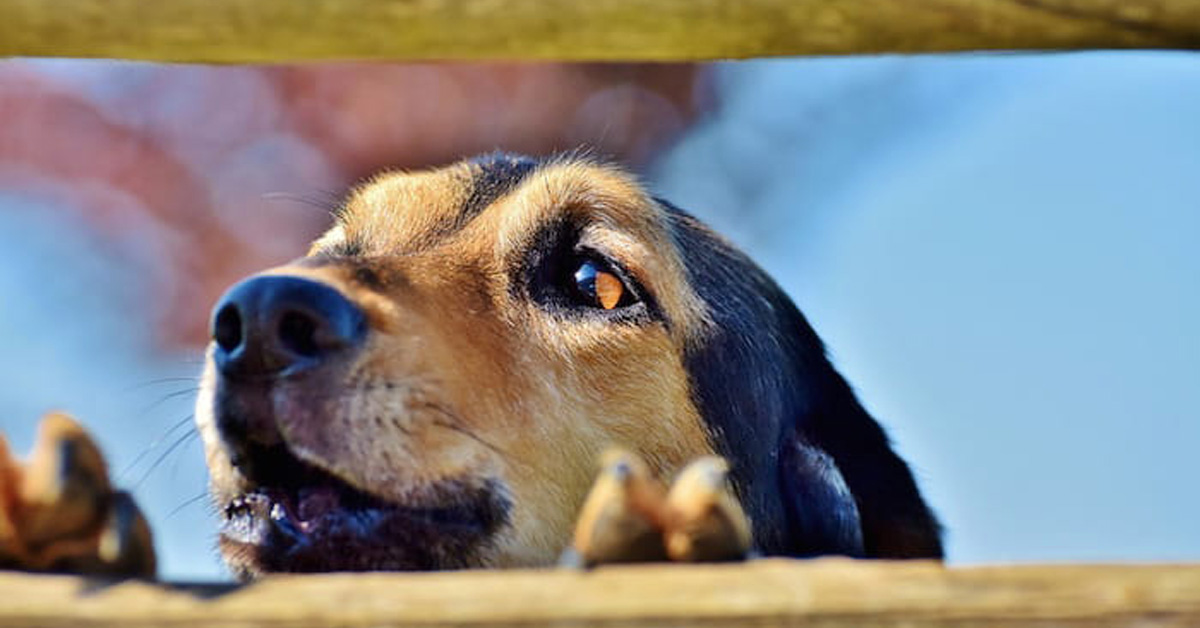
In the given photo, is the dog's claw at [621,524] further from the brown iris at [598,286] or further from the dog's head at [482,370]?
the brown iris at [598,286]

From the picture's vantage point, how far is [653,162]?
31.2ft

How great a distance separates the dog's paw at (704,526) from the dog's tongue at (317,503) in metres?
1.16

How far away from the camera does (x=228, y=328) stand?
279 cm

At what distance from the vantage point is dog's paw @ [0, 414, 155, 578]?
1916 millimetres

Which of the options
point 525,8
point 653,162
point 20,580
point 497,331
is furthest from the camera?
point 653,162

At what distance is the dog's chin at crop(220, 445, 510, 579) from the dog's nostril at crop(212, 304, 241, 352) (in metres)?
0.24

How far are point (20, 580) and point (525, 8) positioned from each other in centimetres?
122

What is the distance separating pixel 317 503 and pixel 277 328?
37 cm

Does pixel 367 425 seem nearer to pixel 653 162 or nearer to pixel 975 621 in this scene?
pixel 975 621

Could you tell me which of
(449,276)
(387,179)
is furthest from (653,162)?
(449,276)

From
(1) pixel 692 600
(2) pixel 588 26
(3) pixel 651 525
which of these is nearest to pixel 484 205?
(2) pixel 588 26

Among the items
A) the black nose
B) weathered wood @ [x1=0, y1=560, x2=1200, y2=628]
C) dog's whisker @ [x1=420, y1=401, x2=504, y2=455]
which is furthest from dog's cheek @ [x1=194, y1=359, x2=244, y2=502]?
weathered wood @ [x1=0, y1=560, x2=1200, y2=628]

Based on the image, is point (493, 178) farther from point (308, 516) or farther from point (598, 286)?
point (308, 516)

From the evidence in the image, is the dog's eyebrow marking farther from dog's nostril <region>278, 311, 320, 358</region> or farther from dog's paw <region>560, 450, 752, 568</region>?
dog's paw <region>560, 450, 752, 568</region>
